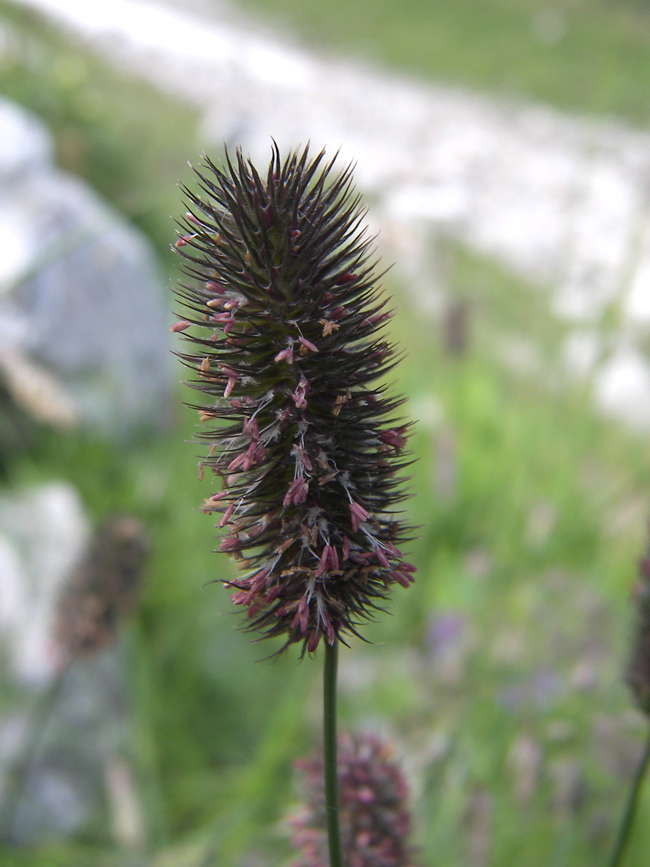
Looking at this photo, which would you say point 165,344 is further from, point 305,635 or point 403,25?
point 403,25

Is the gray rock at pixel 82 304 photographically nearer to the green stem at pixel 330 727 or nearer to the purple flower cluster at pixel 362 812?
the purple flower cluster at pixel 362 812

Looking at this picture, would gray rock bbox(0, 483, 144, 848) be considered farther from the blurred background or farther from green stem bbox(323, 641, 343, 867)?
green stem bbox(323, 641, 343, 867)

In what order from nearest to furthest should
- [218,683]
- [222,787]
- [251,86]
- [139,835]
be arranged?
[139,835]
[222,787]
[218,683]
[251,86]

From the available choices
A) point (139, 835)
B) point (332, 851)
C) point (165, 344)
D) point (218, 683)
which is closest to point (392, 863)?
point (332, 851)

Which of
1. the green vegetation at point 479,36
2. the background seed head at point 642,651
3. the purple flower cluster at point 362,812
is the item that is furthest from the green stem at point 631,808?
the green vegetation at point 479,36

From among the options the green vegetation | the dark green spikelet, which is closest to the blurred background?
the dark green spikelet

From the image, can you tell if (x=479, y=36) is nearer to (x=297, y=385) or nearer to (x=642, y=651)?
(x=642, y=651)
